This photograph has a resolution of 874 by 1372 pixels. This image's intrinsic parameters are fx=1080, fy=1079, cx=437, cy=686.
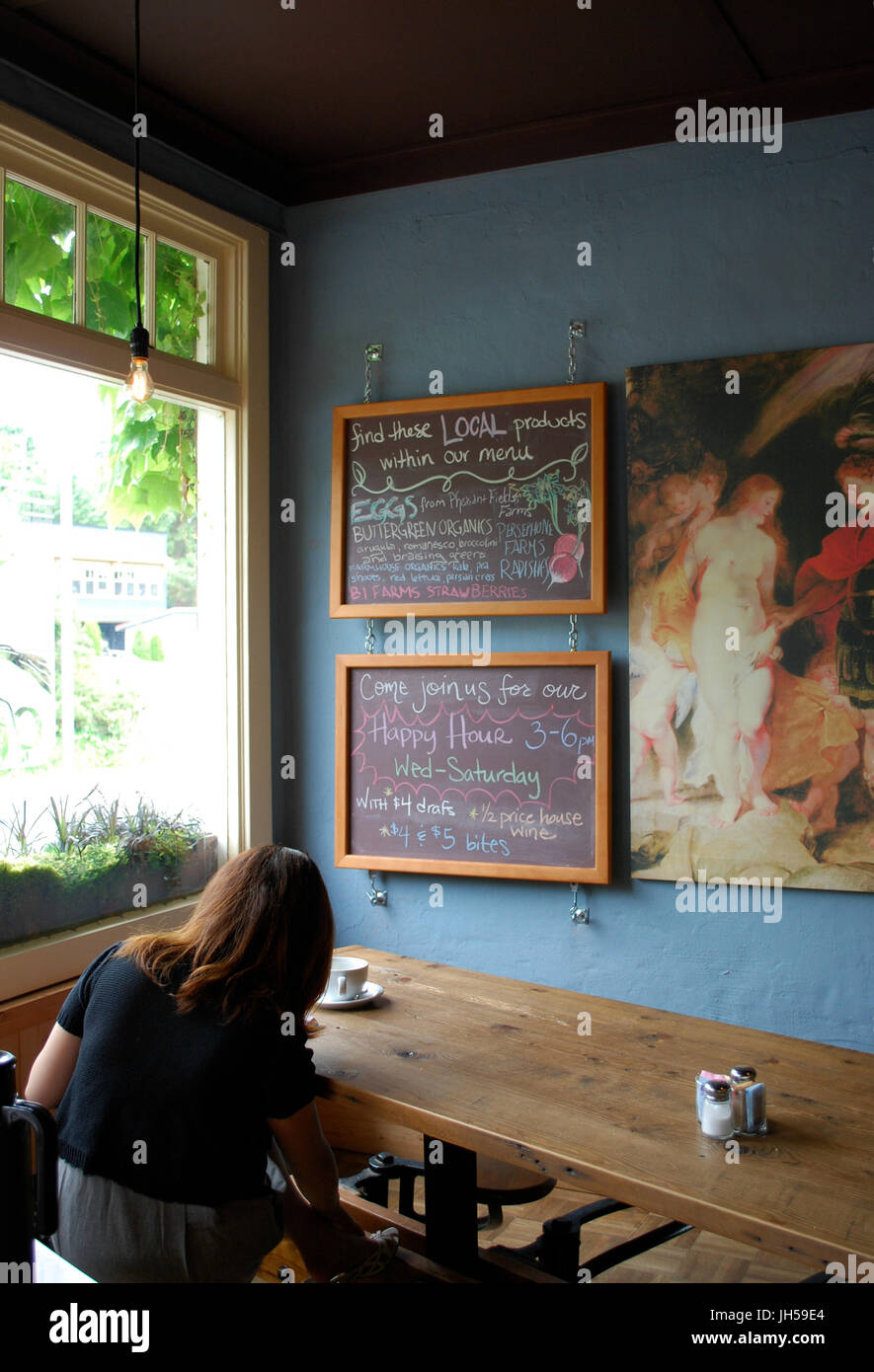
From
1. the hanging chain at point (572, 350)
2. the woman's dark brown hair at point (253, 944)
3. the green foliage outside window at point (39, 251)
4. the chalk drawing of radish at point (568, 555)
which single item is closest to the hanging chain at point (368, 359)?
the hanging chain at point (572, 350)

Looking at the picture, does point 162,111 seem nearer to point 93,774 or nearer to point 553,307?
point 553,307

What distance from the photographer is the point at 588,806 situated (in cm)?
304

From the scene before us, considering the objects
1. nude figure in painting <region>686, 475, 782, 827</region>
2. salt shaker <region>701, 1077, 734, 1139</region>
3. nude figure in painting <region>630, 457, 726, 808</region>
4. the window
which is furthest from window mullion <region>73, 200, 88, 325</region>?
salt shaker <region>701, 1077, 734, 1139</region>

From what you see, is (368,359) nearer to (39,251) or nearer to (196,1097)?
(39,251)

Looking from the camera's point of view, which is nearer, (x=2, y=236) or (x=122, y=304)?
(x=2, y=236)

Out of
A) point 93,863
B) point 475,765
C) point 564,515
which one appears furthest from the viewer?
point 475,765

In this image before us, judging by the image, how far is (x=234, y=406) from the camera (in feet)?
11.1

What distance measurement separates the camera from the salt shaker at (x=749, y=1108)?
157 cm

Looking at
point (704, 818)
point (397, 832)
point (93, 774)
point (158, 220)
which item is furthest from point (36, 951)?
point (158, 220)

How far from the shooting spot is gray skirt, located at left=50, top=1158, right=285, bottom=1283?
1.55 meters

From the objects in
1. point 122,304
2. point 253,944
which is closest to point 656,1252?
point 253,944

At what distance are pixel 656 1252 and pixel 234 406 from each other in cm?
265

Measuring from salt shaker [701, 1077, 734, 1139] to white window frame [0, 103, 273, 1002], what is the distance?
1824 mm

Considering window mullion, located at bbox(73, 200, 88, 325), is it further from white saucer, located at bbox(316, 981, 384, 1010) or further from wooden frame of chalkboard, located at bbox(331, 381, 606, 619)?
white saucer, located at bbox(316, 981, 384, 1010)
